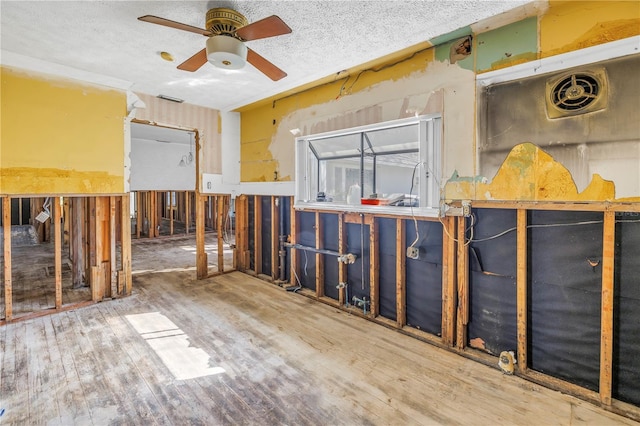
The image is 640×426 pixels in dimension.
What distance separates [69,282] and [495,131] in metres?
5.96

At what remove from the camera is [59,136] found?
3650mm

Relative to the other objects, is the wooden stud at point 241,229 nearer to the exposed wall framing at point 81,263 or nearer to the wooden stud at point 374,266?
the exposed wall framing at point 81,263

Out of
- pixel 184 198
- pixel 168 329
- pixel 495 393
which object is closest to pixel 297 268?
pixel 168 329

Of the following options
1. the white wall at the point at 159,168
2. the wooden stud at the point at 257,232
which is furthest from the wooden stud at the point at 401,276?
the white wall at the point at 159,168

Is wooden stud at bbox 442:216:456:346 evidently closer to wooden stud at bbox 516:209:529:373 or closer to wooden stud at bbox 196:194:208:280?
wooden stud at bbox 516:209:529:373

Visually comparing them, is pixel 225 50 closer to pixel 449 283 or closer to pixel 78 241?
pixel 449 283

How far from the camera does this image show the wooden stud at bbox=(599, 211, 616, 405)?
6.95ft

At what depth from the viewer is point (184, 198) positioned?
1072 centimetres

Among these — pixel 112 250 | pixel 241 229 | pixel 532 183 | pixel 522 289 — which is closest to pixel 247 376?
pixel 522 289

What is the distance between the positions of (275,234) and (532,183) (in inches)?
132

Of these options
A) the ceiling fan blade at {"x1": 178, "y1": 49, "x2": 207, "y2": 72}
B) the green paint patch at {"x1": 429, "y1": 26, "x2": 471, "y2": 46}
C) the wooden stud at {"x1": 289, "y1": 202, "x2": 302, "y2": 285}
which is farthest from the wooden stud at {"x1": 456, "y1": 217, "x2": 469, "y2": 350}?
the ceiling fan blade at {"x1": 178, "y1": 49, "x2": 207, "y2": 72}

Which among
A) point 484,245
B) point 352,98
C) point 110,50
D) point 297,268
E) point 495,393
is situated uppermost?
point 110,50

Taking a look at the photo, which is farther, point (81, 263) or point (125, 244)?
point (81, 263)

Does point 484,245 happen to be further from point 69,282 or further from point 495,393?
point 69,282
